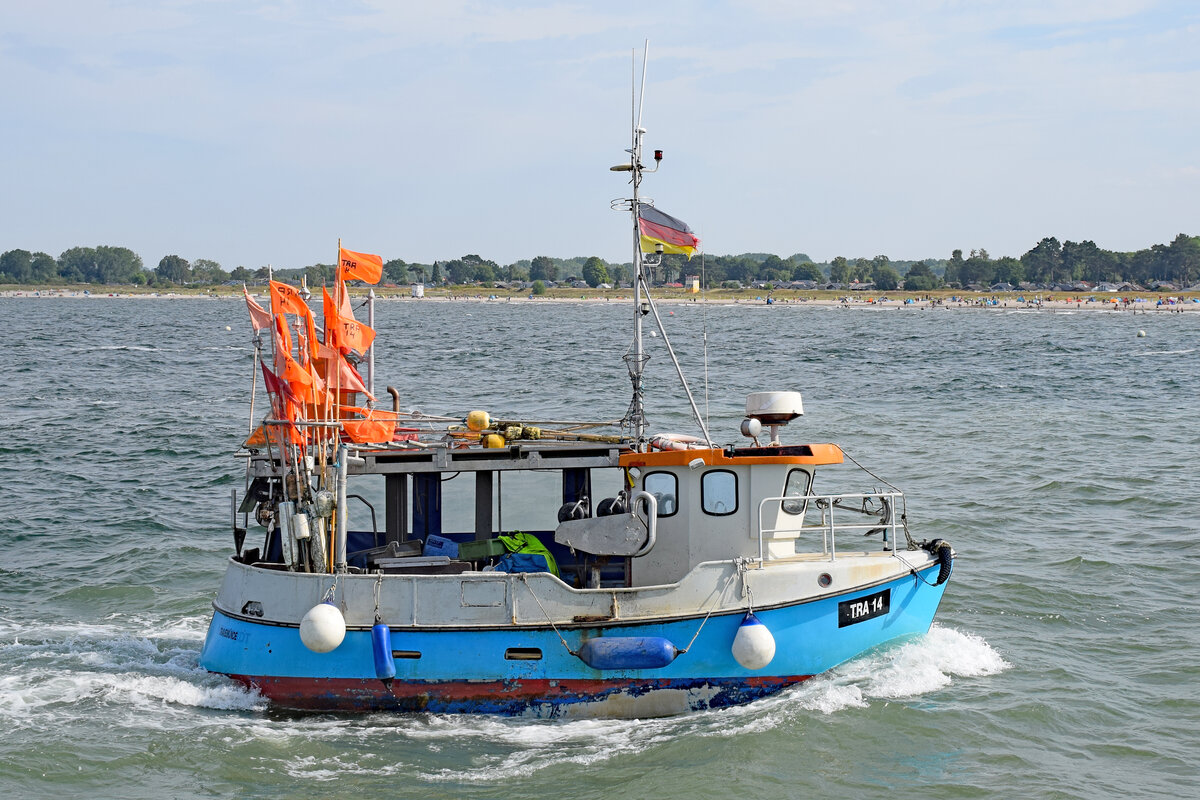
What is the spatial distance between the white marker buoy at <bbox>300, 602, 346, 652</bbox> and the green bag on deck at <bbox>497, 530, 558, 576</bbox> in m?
2.21

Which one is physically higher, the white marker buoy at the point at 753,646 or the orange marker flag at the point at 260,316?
the orange marker flag at the point at 260,316

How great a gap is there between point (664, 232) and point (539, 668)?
17.4 feet

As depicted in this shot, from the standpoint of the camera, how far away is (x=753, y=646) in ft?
41.9

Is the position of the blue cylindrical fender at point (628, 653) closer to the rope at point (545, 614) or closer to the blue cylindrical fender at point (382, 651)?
the rope at point (545, 614)

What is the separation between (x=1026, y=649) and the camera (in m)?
16.2

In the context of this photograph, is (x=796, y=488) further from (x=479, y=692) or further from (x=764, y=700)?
(x=479, y=692)

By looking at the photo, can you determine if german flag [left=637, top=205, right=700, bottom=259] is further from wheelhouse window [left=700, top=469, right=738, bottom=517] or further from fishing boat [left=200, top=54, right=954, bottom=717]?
wheelhouse window [left=700, top=469, right=738, bottom=517]

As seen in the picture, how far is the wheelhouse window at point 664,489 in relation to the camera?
1375 centimetres

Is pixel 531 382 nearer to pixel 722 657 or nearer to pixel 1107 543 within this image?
pixel 1107 543

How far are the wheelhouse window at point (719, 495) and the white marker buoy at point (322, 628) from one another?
14.3ft

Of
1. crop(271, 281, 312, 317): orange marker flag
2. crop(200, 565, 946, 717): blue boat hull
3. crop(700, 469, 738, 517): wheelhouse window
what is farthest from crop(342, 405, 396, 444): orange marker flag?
crop(700, 469, 738, 517): wheelhouse window

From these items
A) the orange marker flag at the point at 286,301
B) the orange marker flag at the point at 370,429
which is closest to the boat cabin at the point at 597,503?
the orange marker flag at the point at 370,429

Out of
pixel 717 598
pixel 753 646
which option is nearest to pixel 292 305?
pixel 717 598

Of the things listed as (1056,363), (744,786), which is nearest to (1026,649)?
(744,786)
